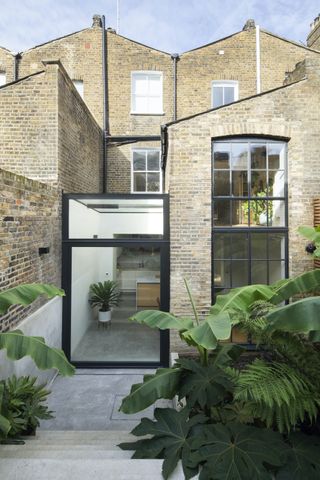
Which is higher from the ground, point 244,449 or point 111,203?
point 111,203

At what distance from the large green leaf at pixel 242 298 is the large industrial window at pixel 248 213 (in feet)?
7.21

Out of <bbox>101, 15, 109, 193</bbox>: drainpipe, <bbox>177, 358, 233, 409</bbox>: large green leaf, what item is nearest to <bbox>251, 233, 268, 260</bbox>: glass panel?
<bbox>177, 358, 233, 409</bbox>: large green leaf

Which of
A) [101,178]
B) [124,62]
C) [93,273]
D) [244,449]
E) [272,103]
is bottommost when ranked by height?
[244,449]

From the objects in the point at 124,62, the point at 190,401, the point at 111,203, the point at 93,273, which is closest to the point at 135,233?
the point at 111,203

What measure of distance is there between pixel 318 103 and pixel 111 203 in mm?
4763

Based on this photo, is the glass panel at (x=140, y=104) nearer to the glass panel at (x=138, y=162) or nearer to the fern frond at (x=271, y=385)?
the glass panel at (x=138, y=162)

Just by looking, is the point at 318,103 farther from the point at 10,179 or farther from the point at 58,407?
the point at 58,407

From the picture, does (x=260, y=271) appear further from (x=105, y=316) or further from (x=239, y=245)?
(x=105, y=316)

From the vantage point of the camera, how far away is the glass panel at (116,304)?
6598 millimetres

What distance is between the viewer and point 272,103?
6.16 metres

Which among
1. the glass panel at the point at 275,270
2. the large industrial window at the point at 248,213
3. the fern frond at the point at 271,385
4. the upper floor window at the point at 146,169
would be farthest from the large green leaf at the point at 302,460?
the upper floor window at the point at 146,169

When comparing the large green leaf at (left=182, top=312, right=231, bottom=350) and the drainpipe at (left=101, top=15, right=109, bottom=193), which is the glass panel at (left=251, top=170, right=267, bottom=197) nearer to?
the large green leaf at (left=182, top=312, right=231, bottom=350)

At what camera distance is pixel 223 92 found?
11.5 meters

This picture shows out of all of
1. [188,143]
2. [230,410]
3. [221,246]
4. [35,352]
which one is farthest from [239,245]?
[35,352]
